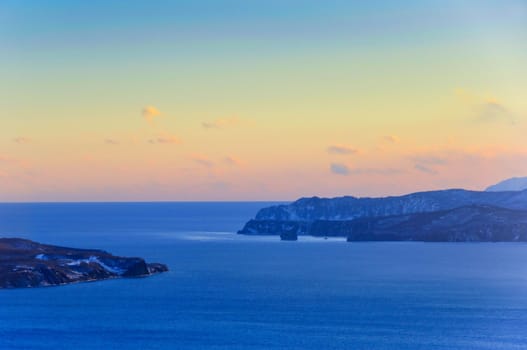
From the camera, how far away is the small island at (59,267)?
169m

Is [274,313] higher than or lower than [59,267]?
lower

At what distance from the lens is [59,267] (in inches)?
7032

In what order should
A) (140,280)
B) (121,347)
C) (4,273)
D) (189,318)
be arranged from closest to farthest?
(121,347), (189,318), (4,273), (140,280)

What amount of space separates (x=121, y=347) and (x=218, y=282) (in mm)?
66225

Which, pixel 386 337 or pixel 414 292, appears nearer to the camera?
pixel 386 337

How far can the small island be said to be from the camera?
169 metres

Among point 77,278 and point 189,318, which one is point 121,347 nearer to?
point 189,318

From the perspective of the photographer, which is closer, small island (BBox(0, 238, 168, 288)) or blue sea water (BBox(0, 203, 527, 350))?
blue sea water (BBox(0, 203, 527, 350))

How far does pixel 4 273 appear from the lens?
169 metres

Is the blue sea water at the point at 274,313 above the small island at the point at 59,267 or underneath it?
underneath

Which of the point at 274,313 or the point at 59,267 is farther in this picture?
the point at 59,267

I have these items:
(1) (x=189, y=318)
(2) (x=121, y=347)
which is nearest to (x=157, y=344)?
(2) (x=121, y=347)

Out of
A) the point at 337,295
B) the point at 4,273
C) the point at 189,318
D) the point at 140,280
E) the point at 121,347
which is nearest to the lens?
the point at 121,347

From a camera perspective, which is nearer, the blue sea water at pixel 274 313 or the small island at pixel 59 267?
the blue sea water at pixel 274 313
